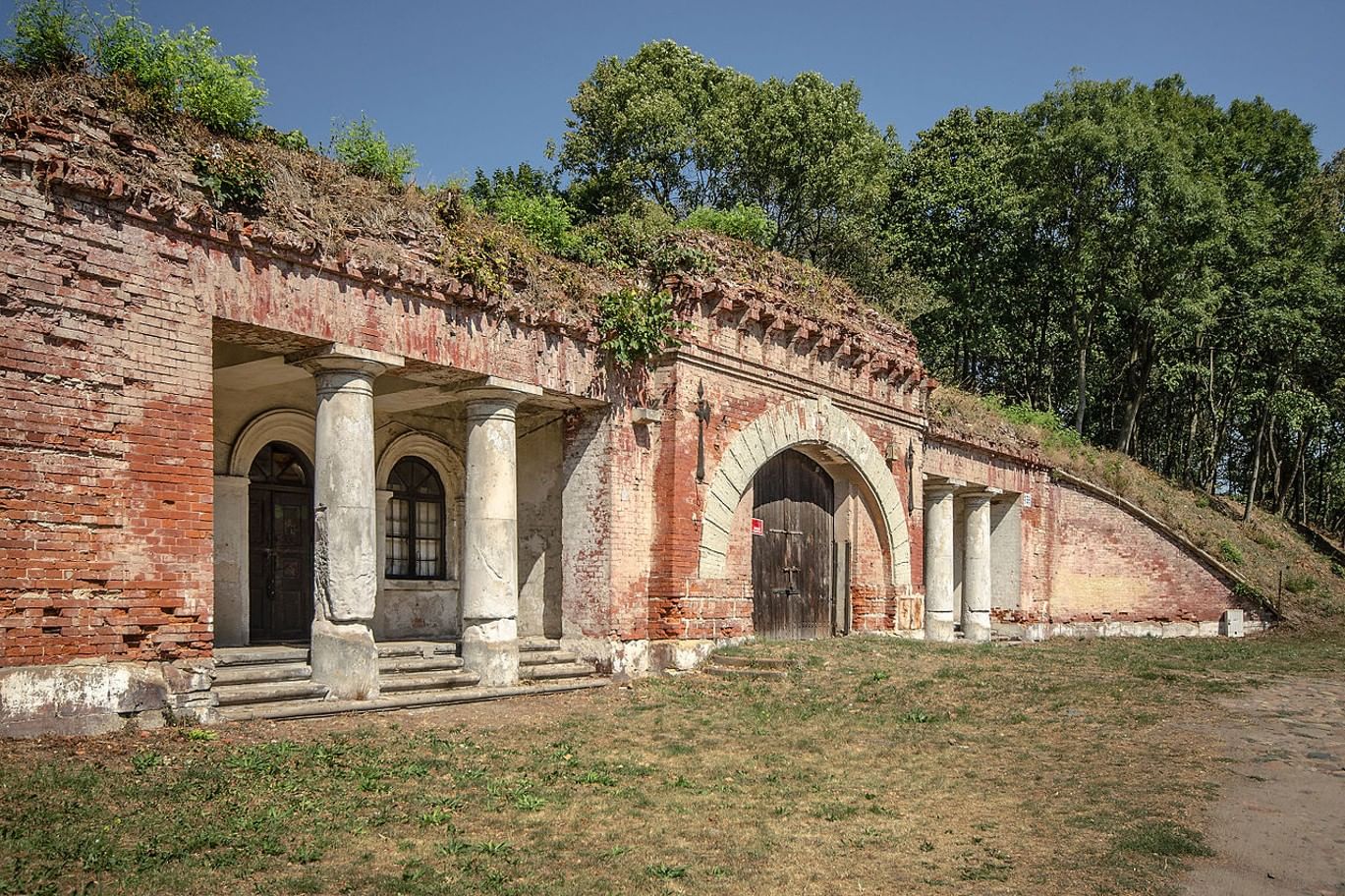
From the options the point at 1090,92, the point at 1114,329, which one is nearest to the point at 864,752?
the point at 1090,92

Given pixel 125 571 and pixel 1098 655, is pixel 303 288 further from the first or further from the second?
pixel 1098 655

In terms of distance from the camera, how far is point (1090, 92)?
1262 inches

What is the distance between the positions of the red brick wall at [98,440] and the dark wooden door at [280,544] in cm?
471

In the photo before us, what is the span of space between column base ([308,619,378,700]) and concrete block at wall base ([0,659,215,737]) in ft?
4.67

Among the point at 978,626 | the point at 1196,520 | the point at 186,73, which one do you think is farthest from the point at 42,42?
the point at 1196,520

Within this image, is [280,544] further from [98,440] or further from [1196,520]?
[1196,520]

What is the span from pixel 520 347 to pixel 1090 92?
2547 cm

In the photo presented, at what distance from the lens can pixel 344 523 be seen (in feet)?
35.2

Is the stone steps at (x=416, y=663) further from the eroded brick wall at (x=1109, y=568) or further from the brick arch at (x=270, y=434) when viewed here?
the eroded brick wall at (x=1109, y=568)

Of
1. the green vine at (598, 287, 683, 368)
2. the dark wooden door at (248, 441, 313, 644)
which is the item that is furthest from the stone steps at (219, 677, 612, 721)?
the green vine at (598, 287, 683, 368)

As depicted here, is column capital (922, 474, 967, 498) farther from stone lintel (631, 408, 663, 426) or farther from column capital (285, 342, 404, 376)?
column capital (285, 342, 404, 376)

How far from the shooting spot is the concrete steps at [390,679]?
9.74 meters

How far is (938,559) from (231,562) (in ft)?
43.5

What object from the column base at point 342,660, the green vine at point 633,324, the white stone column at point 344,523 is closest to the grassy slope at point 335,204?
the green vine at point 633,324
